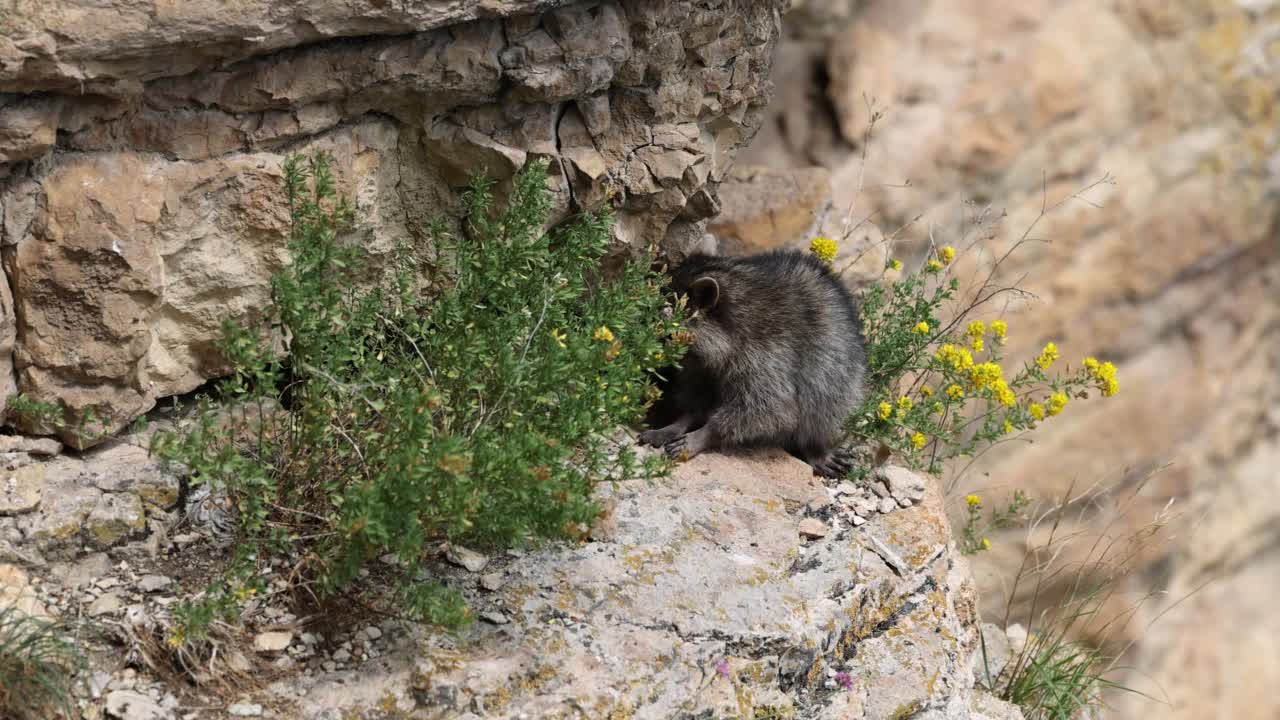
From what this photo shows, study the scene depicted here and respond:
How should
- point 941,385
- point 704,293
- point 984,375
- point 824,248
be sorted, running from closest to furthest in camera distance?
point 984,375 < point 704,293 < point 941,385 < point 824,248

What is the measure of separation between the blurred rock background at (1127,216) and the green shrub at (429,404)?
15.9 feet

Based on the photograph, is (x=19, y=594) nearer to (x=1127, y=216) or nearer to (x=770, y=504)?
(x=770, y=504)

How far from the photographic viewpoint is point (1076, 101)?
1017cm

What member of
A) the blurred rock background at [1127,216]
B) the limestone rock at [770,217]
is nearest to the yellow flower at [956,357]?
the limestone rock at [770,217]

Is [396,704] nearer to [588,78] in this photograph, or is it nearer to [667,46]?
[588,78]

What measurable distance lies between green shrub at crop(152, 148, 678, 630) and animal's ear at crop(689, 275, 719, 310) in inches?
25.2

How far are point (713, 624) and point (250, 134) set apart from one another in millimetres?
2389

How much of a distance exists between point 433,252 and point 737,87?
1536mm

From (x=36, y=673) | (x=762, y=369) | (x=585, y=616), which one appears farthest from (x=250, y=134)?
(x=762, y=369)

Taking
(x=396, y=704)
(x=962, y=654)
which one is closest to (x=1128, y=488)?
(x=962, y=654)

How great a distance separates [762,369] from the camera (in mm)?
5668

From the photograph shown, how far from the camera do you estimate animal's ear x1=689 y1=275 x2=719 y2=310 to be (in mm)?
5570

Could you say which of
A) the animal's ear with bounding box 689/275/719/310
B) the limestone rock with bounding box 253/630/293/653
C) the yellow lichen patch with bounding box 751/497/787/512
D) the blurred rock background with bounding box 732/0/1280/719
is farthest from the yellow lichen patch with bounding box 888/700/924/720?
the blurred rock background with bounding box 732/0/1280/719

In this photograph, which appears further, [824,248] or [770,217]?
[770,217]
